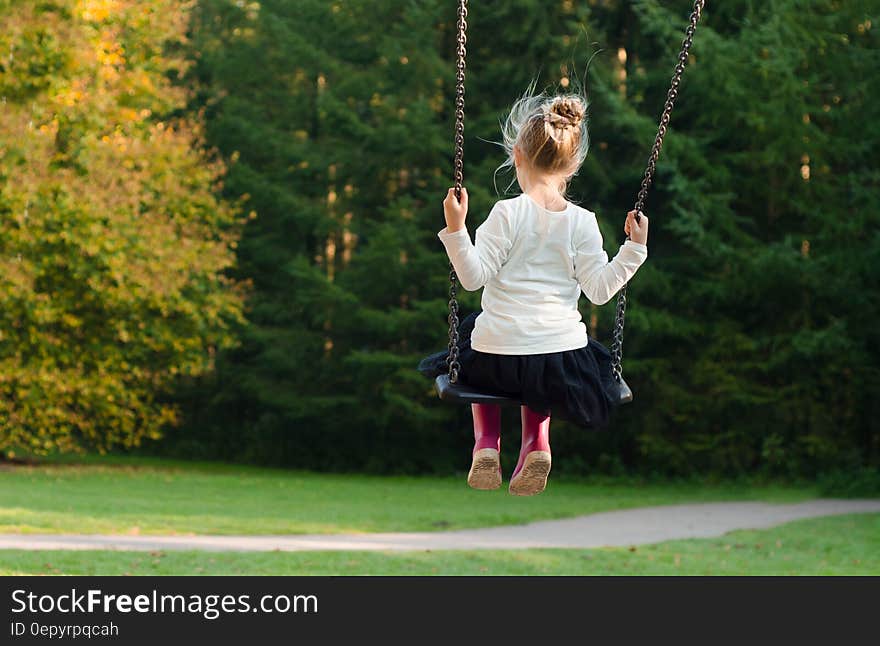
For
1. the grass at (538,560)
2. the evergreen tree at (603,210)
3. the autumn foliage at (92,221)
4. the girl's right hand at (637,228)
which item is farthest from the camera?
the autumn foliage at (92,221)

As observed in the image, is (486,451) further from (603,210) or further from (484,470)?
(603,210)

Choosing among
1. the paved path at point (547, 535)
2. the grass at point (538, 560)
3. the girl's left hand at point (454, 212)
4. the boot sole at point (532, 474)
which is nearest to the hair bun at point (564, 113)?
the girl's left hand at point (454, 212)

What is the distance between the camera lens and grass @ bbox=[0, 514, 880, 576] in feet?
42.1

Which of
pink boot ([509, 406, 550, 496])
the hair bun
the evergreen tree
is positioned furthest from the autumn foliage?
the hair bun

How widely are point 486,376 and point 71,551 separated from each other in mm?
10458

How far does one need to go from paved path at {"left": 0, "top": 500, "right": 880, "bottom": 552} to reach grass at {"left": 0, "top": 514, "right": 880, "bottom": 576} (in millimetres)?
543

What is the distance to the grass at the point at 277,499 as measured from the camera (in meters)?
15.8

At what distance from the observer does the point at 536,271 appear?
4.00m

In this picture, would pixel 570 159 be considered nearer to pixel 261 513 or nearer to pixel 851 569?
pixel 851 569

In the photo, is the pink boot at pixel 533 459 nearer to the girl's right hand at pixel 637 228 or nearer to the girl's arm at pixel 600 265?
the girl's arm at pixel 600 265

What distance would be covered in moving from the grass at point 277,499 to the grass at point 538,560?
2.03m

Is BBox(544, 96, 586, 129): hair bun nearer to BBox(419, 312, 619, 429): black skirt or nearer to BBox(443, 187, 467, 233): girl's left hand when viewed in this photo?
BBox(443, 187, 467, 233): girl's left hand
